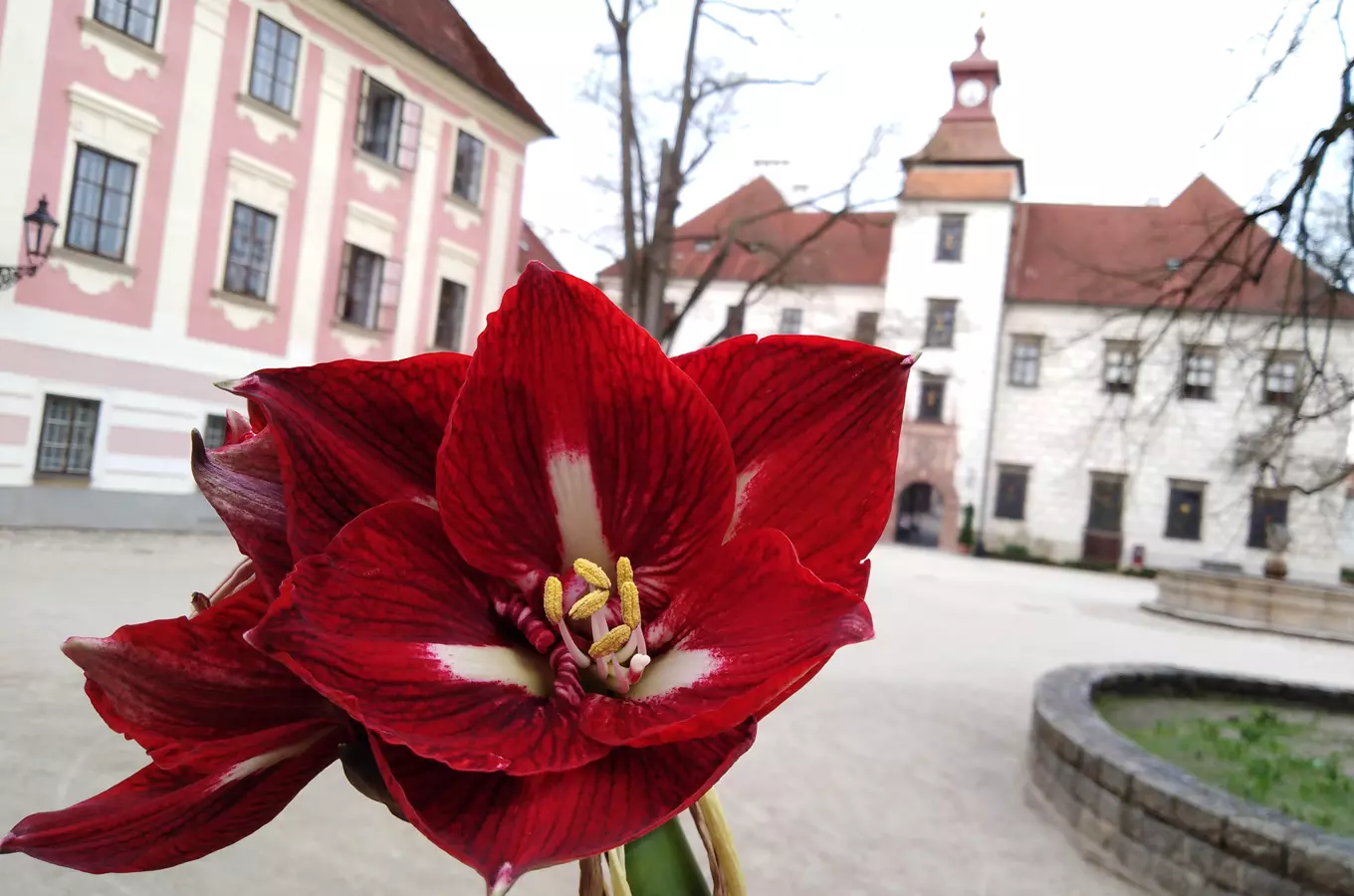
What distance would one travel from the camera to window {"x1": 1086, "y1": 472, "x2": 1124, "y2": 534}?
62.9ft

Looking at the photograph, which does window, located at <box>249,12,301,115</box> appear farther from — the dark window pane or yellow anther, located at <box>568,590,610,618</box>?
the dark window pane

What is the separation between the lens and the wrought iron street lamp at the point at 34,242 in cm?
493

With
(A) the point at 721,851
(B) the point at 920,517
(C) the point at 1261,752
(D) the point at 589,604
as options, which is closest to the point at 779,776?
(C) the point at 1261,752

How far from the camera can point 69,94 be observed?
559cm

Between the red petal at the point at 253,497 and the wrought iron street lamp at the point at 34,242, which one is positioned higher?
the wrought iron street lamp at the point at 34,242

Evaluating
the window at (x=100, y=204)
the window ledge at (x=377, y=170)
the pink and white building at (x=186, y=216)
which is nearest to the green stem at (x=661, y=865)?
the pink and white building at (x=186, y=216)

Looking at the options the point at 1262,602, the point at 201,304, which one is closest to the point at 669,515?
the point at 201,304

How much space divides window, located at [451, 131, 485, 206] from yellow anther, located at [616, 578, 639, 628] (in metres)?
10.1

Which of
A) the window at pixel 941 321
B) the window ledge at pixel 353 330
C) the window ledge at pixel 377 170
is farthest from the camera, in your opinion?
the window at pixel 941 321

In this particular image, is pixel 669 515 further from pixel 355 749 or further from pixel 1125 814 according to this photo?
pixel 1125 814

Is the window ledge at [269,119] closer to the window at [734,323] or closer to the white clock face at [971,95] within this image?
the window at [734,323]

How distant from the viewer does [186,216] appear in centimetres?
663

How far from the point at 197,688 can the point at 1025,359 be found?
70.4 feet

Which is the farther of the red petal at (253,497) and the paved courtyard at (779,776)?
the paved courtyard at (779,776)
